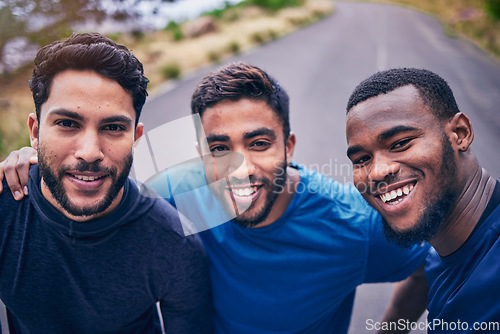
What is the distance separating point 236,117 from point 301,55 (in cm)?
1224

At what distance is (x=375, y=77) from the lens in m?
1.73

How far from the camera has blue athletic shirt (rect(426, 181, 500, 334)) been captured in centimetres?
132

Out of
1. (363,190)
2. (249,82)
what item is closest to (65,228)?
(249,82)

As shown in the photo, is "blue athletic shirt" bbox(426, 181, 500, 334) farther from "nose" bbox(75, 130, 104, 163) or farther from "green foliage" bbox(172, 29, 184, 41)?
"green foliage" bbox(172, 29, 184, 41)

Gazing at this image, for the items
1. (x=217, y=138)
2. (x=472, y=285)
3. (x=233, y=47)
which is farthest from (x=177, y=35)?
(x=472, y=285)

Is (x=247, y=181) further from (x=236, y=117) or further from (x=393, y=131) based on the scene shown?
(x=393, y=131)

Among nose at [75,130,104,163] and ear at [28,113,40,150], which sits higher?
ear at [28,113,40,150]

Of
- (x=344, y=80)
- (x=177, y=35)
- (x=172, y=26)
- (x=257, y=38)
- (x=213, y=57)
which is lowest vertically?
(x=344, y=80)

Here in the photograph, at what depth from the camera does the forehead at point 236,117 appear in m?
1.87

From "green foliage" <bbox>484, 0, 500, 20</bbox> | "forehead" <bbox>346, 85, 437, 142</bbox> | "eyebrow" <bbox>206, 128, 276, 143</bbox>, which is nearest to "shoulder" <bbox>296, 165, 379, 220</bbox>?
"eyebrow" <bbox>206, 128, 276, 143</bbox>

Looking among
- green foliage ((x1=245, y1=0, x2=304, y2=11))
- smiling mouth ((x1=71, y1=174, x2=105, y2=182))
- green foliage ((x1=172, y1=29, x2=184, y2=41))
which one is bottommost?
smiling mouth ((x1=71, y1=174, x2=105, y2=182))

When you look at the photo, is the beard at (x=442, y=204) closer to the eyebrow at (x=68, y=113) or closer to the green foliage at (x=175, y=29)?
the eyebrow at (x=68, y=113)

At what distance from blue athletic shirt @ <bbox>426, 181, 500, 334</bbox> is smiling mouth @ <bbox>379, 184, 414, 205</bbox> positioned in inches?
12.9

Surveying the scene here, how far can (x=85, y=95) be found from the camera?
1.59m
